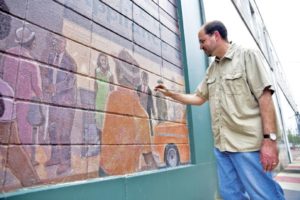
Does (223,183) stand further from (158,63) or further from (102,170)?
(158,63)

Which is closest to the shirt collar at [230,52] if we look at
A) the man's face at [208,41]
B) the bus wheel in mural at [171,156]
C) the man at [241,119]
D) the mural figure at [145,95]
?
the man at [241,119]

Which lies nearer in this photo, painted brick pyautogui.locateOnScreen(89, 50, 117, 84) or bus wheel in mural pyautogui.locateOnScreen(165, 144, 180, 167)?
painted brick pyautogui.locateOnScreen(89, 50, 117, 84)

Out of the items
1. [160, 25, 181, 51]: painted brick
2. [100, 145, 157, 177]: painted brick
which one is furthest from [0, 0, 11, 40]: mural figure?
[160, 25, 181, 51]: painted brick

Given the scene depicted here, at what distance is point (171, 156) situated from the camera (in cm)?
244

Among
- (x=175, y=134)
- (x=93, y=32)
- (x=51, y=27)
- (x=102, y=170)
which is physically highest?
(x=93, y=32)

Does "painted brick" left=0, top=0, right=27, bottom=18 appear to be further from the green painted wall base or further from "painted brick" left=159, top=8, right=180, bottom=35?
"painted brick" left=159, top=8, right=180, bottom=35

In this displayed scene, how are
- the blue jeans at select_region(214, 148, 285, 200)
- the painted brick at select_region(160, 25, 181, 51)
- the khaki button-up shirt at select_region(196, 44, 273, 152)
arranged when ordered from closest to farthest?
the blue jeans at select_region(214, 148, 285, 200) < the khaki button-up shirt at select_region(196, 44, 273, 152) < the painted brick at select_region(160, 25, 181, 51)

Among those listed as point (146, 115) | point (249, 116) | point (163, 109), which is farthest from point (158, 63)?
point (249, 116)

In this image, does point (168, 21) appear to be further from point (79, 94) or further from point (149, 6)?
point (79, 94)

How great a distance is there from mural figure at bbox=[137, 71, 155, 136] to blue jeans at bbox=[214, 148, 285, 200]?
0.76 m

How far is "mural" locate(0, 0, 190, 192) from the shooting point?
3.85 ft

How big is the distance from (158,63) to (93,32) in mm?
961

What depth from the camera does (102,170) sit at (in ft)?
5.25

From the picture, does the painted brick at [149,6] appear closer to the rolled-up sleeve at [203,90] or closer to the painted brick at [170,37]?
the painted brick at [170,37]
